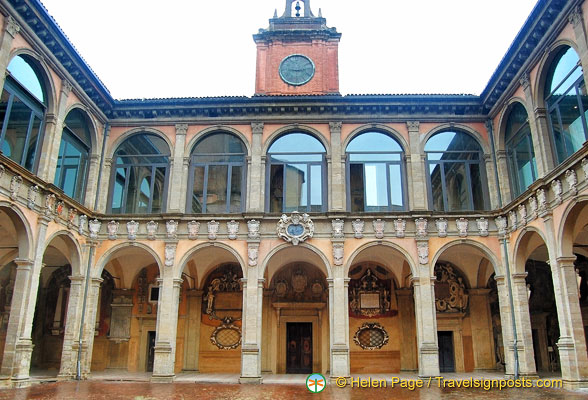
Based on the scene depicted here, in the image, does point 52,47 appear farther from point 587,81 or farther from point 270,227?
point 587,81

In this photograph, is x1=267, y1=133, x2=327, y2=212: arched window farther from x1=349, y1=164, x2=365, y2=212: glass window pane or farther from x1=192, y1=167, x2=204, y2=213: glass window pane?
x1=192, y1=167, x2=204, y2=213: glass window pane

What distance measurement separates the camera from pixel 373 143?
61.9ft

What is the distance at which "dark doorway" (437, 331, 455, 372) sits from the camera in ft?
64.1

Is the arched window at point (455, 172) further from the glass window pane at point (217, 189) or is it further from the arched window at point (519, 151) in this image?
the glass window pane at point (217, 189)

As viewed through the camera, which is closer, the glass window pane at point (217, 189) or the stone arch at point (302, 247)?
the stone arch at point (302, 247)

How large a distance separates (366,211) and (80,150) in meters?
10.6

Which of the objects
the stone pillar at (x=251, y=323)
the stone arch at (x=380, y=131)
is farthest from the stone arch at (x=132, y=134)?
the stone arch at (x=380, y=131)

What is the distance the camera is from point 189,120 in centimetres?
1905

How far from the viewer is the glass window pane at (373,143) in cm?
1880

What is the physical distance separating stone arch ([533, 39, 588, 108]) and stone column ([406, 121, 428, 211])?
443 centimetres

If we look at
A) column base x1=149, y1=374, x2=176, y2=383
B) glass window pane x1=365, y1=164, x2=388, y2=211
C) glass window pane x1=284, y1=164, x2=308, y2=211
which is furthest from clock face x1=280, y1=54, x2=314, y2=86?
column base x1=149, y1=374, x2=176, y2=383

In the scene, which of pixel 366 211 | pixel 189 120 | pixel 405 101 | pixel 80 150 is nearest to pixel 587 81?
pixel 405 101

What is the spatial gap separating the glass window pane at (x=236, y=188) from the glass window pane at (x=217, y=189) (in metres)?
0.26

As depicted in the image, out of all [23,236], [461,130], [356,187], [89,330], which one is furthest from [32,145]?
[461,130]
